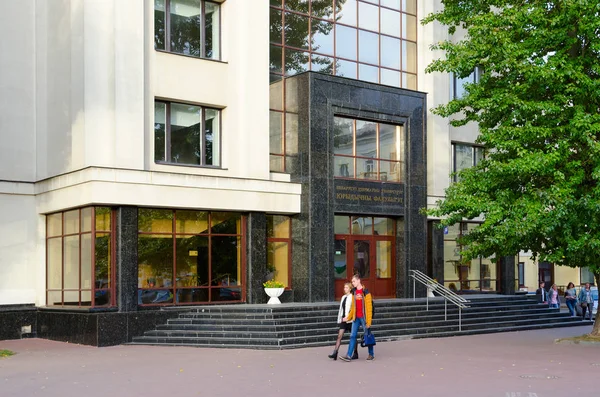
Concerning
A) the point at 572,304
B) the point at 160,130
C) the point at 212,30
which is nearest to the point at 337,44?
the point at 212,30

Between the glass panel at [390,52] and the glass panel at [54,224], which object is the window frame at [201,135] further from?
the glass panel at [390,52]

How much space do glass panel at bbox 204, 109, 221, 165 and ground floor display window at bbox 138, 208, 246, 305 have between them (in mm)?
1806

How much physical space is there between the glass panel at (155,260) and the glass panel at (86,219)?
1.49 meters

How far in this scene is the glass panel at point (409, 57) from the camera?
104 feet

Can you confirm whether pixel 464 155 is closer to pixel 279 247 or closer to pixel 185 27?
pixel 279 247

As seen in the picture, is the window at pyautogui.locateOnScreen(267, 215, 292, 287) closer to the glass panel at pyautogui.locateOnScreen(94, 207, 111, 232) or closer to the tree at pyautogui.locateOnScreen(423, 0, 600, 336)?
the glass panel at pyautogui.locateOnScreen(94, 207, 111, 232)

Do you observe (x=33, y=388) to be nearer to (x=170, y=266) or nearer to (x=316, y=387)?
(x=316, y=387)

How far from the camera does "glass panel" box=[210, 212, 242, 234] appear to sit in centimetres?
2560

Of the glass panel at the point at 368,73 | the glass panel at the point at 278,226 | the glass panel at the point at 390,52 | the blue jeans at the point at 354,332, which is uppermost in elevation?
the glass panel at the point at 390,52

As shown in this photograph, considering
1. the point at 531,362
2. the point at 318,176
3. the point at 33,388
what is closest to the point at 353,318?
the point at 531,362

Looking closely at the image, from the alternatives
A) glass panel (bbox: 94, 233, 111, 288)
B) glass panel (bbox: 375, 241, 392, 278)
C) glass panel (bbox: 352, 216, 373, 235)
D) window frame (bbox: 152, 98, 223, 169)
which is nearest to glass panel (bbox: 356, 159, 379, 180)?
glass panel (bbox: 352, 216, 373, 235)

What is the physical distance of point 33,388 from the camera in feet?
46.5

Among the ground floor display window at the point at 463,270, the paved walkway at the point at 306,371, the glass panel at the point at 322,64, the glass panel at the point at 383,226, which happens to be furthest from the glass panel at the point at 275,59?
the paved walkway at the point at 306,371

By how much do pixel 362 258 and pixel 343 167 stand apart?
3.49m
